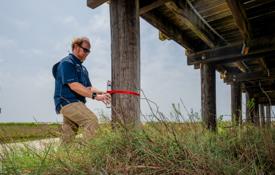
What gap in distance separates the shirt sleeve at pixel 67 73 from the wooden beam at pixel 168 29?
2.25m

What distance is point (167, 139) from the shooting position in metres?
2.54

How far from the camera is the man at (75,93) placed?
3605mm

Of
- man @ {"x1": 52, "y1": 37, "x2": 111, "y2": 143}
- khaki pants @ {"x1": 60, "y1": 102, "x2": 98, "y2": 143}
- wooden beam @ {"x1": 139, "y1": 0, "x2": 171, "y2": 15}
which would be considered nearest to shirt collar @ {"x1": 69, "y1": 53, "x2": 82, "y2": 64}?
man @ {"x1": 52, "y1": 37, "x2": 111, "y2": 143}

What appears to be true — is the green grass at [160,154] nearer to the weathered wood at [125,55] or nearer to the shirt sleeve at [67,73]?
the weathered wood at [125,55]

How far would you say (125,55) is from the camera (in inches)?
137

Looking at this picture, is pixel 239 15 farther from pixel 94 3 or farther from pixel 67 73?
pixel 67 73

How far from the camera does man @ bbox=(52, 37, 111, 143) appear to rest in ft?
11.8

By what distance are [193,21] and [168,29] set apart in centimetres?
60

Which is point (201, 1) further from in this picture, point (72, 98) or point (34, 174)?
point (34, 174)

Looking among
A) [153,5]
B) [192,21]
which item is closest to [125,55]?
[153,5]

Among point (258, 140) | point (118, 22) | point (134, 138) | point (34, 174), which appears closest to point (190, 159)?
point (134, 138)

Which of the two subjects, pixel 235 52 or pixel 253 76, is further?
pixel 253 76

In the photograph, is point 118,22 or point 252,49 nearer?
point 118,22

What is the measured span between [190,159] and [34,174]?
1202 mm
